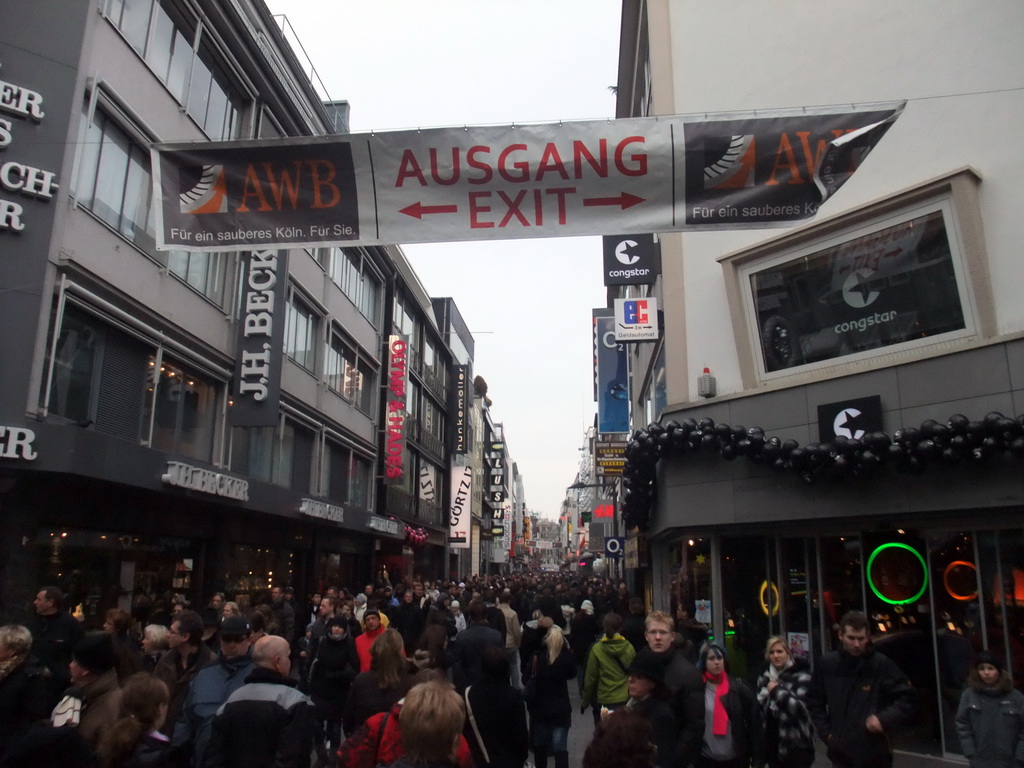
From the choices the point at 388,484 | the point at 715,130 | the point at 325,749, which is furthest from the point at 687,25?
the point at 388,484

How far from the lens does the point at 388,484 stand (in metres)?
35.2

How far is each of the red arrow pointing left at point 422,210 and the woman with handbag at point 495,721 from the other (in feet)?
11.8

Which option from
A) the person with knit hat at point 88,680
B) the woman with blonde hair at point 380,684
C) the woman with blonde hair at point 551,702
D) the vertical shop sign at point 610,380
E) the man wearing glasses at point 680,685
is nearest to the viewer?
the person with knit hat at point 88,680

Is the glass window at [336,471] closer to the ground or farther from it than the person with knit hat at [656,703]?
farther from it

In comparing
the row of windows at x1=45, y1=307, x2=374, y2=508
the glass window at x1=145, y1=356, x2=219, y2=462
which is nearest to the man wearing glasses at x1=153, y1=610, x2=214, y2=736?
the row of windows at x1=45, y1=307, x2=374, y2=508

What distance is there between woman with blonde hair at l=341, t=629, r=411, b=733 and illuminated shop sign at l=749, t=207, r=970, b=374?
8.81 meters

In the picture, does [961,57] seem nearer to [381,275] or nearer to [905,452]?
[905,452]

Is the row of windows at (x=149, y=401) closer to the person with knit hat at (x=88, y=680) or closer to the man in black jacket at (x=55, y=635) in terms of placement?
the man in black jacket at (x=55, y=635)

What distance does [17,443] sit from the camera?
446 inches

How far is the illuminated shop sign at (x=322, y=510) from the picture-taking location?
22.1 meters

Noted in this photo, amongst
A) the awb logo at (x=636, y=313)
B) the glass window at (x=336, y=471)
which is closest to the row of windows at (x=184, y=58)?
the awb logo at (x=636, y=313)

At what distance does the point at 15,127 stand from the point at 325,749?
970 cm

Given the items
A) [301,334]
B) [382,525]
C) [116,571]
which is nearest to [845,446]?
[116,571]

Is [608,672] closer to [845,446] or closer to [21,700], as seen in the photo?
[845,446]
